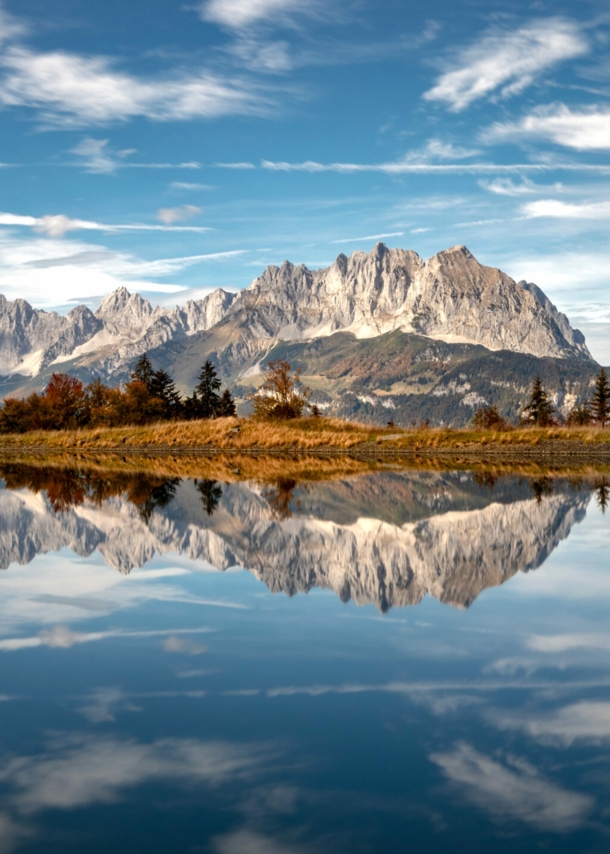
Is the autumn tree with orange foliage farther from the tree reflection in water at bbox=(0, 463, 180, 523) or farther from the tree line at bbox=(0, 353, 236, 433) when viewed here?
the tree reflection in water at bbox=(0, 463, 180, 523)

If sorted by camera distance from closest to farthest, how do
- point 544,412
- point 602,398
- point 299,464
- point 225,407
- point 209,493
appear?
point 209,493
point 299,464
point 225,407
point 544,412
point 602,398

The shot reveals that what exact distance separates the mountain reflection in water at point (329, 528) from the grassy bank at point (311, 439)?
2537cm

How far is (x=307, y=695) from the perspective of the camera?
362 inches

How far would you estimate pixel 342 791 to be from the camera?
6.98 meters

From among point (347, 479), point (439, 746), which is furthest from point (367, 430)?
point (439, 746)

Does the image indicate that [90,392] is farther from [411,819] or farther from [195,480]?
[411,819]

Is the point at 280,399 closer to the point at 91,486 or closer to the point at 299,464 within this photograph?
the point at 299,464

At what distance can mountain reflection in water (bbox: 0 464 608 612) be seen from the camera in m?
15.7

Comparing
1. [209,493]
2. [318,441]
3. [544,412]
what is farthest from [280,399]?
[544,412]

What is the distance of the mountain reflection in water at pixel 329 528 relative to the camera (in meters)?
15.7

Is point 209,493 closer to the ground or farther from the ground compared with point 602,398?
closer to the ground

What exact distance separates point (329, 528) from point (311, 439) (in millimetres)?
44498

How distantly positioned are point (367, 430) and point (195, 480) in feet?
102

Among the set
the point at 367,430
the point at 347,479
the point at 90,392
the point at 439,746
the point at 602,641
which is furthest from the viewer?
the point at 90,392
